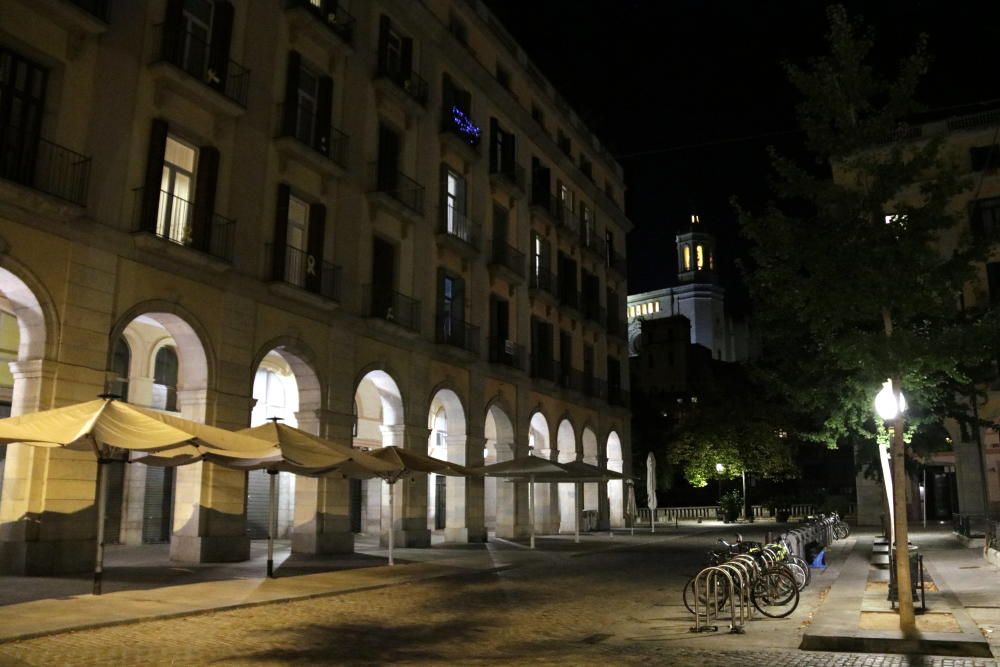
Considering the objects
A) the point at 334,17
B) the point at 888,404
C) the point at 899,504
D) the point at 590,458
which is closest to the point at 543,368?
the point at 590,458

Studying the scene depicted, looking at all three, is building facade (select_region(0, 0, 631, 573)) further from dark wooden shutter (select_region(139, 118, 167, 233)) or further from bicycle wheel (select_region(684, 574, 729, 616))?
bicycle wheel (select_region(684, 574, 729, 616))

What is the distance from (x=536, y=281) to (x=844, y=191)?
23861 mm

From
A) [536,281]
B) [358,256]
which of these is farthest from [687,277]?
[358,256]

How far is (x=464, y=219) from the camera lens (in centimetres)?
3131

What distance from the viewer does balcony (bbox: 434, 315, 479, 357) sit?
29.0m

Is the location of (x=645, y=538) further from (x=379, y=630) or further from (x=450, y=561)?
(x=379, y=630)

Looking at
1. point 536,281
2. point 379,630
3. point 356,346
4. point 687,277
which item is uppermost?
point 687,277

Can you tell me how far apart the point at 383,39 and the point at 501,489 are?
17.2 meters

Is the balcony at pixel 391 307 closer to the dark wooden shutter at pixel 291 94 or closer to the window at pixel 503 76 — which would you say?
the dark wooden shutter at pixel 291 94

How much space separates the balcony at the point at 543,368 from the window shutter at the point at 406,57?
1345 centimetres

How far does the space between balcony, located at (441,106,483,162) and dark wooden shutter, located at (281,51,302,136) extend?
745 cm

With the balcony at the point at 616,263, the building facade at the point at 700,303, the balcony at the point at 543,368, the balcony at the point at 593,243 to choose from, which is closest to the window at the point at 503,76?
the balcony at the point at 593,243

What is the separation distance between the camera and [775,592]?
12789mm

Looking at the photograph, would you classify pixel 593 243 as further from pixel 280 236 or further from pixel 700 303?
pixel 700 303
